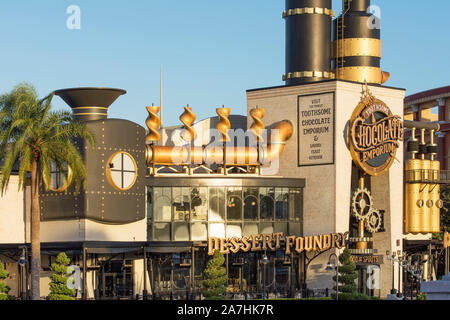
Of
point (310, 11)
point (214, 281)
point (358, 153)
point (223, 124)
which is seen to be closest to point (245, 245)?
point (214, 281)

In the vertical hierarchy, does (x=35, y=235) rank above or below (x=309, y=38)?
below

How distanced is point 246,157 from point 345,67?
61.8ft

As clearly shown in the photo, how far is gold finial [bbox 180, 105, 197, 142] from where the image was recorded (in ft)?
279

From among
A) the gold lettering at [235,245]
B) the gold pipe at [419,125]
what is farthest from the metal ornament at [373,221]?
the gold lettering at [235,245]

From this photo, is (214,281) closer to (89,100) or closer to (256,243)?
(256,243)

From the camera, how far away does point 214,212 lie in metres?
83.2

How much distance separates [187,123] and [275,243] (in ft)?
41.0

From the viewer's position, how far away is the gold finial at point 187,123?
84.9 m

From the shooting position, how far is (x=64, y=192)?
249 ft

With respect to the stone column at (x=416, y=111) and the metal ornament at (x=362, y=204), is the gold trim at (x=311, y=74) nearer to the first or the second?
the metal ornament at (x=362, y=204)

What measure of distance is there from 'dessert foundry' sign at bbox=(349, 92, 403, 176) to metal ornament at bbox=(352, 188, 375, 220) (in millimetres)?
1864

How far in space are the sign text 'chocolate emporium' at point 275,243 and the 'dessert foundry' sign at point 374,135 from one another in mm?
7660
